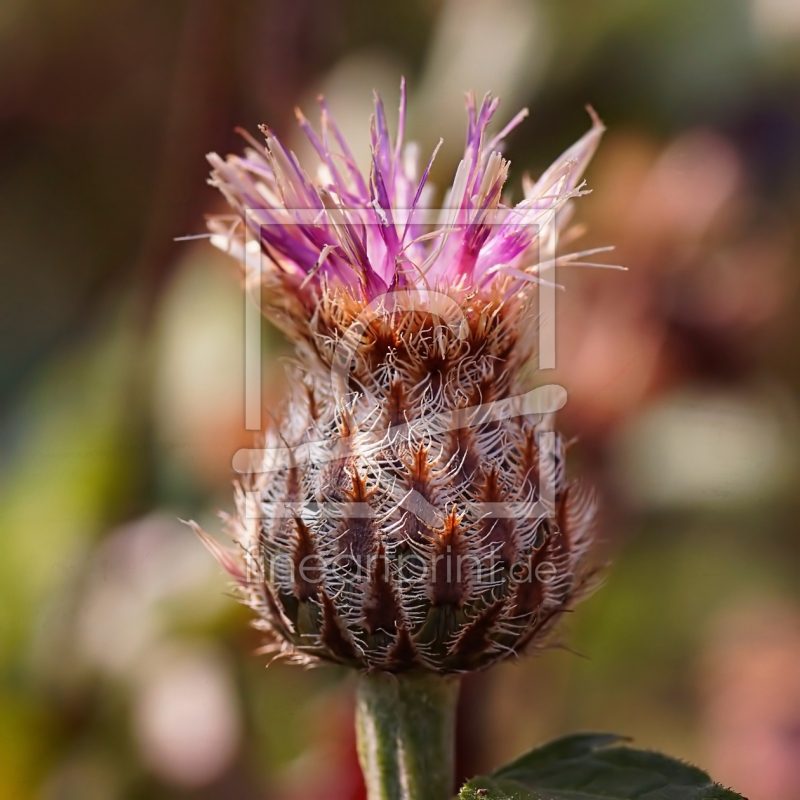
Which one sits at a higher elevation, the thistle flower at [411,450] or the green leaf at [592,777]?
the thistle flower at [411,450]

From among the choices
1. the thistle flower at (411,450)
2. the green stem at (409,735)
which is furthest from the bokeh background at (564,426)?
the thistle flower at (411,450)

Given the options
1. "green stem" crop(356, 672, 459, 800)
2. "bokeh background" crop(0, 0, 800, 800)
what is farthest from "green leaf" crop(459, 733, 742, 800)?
"bokeh background" crop(0, 0, 800, 800)

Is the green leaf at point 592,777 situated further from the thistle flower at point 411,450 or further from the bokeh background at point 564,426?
the bokeh background at point 564,426

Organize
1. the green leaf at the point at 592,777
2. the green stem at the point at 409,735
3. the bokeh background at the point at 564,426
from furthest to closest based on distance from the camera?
the bokeh background at the point at 564,426
the green stem at the point at 409,735
the green leaf at the point at 592,777

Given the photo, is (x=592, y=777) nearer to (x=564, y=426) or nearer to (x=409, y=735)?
(x=409, y=735)

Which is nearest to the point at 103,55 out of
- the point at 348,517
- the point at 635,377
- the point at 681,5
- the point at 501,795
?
the point at 681,5

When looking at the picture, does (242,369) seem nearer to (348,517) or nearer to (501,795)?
A: (348,517)
